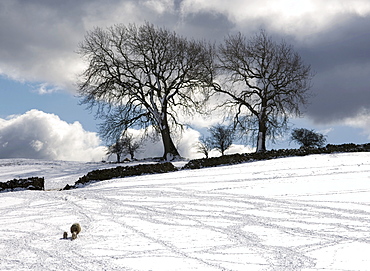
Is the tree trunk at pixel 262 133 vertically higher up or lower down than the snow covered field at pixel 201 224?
higher up

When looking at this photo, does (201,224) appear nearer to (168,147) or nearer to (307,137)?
(168,147)

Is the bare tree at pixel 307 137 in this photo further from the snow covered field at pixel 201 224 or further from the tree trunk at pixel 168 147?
the snow covered field at pixel 201 224

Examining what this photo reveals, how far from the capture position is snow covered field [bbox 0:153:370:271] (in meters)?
5.09

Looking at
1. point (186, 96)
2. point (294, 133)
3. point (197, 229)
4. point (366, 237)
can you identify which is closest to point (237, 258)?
point (197, 229)

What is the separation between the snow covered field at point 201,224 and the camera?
509 cm

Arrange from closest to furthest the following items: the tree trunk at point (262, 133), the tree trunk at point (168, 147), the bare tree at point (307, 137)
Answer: the tree trunk at point (168, 147) → the tree trunk at point (262, 133) → the bare tree at point (307, 137)

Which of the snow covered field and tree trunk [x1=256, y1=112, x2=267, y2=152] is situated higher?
tree trunk [x1=256, y1=112, x2=267, y2=152]

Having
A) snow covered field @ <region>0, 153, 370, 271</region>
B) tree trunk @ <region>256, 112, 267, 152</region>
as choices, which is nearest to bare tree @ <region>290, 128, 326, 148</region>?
tree trunk @ <region>256, 112, 267, 152</region>

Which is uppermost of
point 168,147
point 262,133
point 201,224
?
point 262,133

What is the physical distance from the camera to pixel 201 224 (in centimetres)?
700

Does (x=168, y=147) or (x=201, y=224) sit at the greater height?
(x=168, y=147)

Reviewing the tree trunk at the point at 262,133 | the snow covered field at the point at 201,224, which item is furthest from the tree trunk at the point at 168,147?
the snow covered field at the point at 201,224

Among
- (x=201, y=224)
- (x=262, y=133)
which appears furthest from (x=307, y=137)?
(x=201, y=224)

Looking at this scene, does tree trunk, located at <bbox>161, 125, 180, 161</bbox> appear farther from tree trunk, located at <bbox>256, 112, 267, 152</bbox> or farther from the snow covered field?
the snow covered field
